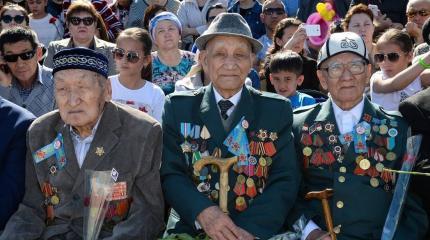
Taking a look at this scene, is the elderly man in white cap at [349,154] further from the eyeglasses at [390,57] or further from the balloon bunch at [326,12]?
the balloon bunch at [326,12]

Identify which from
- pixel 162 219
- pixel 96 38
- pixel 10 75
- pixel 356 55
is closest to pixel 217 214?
pixel 162 219

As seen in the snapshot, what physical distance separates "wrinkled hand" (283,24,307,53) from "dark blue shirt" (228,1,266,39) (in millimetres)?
2029

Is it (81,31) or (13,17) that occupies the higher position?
(13,17)

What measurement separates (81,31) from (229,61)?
12.6 feet

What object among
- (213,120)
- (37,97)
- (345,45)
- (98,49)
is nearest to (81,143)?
(213,120)

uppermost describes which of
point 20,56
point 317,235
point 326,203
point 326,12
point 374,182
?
point 326,12

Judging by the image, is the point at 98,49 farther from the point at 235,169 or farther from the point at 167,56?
the point at 235,169

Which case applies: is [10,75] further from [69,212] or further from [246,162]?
[246,162]

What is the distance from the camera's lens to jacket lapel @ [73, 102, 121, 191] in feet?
16.2

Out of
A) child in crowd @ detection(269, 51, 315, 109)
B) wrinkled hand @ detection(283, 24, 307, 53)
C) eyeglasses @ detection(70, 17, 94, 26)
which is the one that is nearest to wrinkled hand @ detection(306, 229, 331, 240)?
child in crowd @ detection(269, 51, 315, 109)

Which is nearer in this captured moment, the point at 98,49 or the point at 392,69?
the point at 392,69

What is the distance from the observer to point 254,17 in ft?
33.9

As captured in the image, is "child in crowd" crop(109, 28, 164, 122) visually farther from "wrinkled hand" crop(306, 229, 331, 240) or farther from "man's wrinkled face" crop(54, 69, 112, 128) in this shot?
"wrinkled hand" crop(306, 229, 331, 240)

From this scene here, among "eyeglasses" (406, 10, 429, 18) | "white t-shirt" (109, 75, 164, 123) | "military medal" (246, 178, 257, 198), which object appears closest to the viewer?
"military medal" (246, 178, 257, 198)
